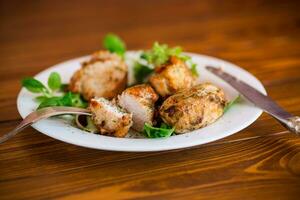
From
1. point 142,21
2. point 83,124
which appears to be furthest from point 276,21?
point 83,124

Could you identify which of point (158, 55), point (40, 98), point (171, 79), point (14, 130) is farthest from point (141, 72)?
point (14, 130)

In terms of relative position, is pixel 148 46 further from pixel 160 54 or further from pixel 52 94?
pixel 52 94

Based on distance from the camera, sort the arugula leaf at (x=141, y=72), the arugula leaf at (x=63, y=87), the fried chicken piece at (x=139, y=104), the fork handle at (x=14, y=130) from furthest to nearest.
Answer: the arugula leaf at (x=141, y=72) → the arugula leaf at (x=63, y=87) → the fried chicken piece at (x=139, y=104) → the fork handle at (x=14, y=130)

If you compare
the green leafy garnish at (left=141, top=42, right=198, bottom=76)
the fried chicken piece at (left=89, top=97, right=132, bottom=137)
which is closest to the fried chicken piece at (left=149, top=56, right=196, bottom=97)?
the green leafy garnish at (left=141, top=42, right=198, bottom=76)

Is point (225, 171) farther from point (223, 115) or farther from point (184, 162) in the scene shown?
point (223, 115)

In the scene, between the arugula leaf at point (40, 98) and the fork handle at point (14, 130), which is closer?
the fork handle at point (14, 130)

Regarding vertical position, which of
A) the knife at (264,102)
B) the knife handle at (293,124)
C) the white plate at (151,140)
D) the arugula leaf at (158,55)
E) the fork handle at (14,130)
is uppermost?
the arugula leaf at (158,55)

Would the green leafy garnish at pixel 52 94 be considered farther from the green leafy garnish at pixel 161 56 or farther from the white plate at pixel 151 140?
the green leafy garnish at pixel 161 56

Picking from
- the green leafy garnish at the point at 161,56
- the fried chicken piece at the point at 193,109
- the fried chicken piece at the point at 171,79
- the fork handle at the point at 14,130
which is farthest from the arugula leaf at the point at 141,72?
the fork handle at the point at 14,130
